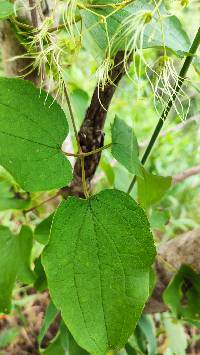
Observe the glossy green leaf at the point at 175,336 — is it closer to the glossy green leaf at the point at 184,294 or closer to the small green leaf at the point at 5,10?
the glossy green leaf at the point at 184,294

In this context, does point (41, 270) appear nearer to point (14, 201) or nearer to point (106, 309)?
point (14, 201)

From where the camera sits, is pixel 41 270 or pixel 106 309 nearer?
pixel 106 309

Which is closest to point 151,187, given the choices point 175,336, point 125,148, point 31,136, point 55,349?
point 125,148

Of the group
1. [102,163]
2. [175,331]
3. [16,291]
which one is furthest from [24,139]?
[16,291]

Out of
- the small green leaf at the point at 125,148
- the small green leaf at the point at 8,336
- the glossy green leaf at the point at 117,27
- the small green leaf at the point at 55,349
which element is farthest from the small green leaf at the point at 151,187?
the small green leaf at the point at 8,336

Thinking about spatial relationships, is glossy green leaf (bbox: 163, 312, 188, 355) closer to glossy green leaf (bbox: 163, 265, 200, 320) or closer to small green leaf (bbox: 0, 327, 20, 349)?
glossy green leaf (bbox: 163, 265, 200, 320)

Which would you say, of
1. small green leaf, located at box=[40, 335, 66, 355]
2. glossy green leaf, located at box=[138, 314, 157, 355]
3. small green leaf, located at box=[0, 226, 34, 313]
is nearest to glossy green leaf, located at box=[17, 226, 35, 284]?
small green leaf, located at box=[0, 226, 34, 313]
